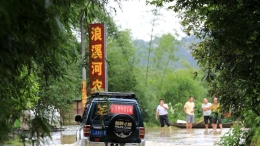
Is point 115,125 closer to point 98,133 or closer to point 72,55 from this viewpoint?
point 98,133

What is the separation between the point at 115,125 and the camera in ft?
29.5

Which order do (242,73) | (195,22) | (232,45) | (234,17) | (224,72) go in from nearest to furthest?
(234,17)
(232,45)
(242,73)
(224,72)
(195,22)

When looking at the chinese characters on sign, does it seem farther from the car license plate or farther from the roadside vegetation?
the roadside vegetation

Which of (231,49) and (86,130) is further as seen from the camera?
(86,130)

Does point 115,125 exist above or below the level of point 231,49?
below

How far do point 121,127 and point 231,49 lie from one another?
316 centimetres

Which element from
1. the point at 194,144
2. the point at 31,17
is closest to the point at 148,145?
the point at 194,144

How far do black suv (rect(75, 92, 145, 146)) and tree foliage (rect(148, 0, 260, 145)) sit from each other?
5.57 ft

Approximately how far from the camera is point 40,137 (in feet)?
10.4

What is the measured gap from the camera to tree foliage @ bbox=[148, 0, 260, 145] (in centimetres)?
609

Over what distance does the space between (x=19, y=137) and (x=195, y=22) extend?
20.5ft

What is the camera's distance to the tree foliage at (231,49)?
609cm

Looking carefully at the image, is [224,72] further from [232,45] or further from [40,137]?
[40,137]

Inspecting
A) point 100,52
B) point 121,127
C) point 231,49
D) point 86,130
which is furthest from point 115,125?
point 100,52
